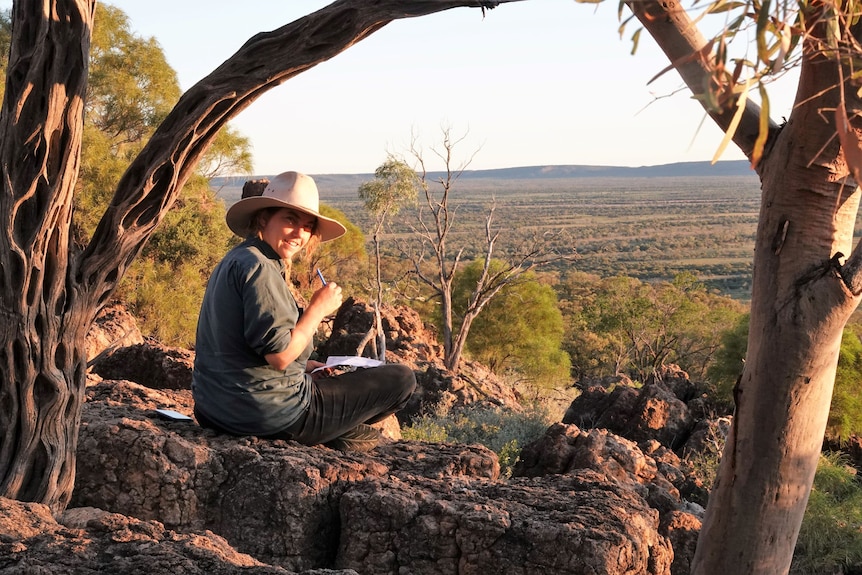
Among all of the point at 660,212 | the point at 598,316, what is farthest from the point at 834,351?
the point at 660,212

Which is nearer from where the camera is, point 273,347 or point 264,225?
point 273,347

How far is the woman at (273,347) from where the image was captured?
355cm

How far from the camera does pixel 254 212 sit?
393 cm

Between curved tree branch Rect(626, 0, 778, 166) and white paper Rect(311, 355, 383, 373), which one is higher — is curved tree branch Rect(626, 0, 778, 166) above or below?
above

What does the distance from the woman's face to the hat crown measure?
3.2 inches

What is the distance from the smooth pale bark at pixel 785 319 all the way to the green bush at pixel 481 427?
366 cm

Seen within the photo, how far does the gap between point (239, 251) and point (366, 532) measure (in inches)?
50.6

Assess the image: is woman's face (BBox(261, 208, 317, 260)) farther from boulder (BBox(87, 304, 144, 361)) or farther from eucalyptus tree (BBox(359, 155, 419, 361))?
eucalyptus tree (BBox(359, 155, 419, 361))

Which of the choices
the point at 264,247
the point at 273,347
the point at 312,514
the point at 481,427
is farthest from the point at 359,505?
the point at 481,427

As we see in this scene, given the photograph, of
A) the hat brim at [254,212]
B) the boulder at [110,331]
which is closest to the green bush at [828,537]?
the hat brim at [254,212]

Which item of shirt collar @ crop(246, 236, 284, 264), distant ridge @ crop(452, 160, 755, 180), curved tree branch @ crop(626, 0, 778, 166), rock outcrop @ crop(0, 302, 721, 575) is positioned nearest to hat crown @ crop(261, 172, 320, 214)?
shirt collar @ crop(246, 236, 284, 264)

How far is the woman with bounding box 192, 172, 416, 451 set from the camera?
3.55 meters

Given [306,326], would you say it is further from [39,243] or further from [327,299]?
[39,243]

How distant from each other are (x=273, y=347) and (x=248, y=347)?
18cm
